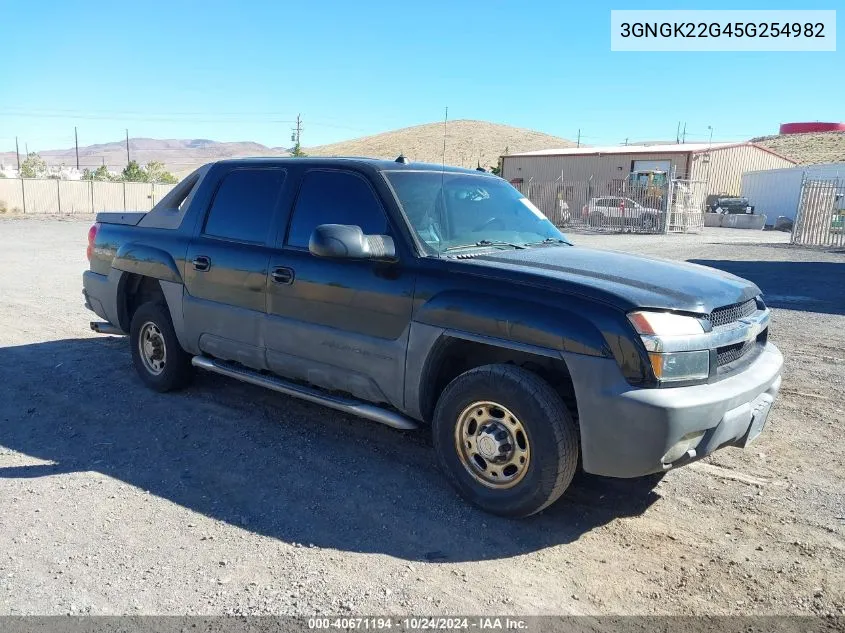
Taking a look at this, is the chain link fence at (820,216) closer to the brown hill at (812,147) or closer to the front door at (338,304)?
the front door at (338,304)

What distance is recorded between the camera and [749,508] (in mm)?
3916

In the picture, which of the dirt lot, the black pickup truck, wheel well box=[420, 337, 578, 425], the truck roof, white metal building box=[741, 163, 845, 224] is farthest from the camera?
white metal building box=[741, 163, 845, 224]

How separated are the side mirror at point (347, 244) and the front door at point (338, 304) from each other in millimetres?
133

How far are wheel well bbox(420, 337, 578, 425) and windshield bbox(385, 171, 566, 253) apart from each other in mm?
622

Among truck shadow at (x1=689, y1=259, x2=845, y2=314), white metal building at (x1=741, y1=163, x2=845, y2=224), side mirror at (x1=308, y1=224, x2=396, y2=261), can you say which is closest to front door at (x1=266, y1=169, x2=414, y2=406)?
side mirror at (x1=308, y1=224, x2=396, y2=261)

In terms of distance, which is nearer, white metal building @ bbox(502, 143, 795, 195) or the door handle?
the door handle

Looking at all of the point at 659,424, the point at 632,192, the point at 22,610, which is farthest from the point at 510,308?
the point at 632,192

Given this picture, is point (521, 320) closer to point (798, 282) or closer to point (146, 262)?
point (146, 262)

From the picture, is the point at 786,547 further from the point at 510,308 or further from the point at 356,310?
the point at 356,310

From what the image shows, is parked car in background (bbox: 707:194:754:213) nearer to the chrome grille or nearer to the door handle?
the chrome grille

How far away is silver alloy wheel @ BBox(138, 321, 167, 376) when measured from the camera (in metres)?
5.77

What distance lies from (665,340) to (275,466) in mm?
2474

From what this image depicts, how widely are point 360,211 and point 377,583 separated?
90.4 inches

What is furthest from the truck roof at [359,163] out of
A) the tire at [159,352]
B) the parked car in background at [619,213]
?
the parked car in background at [619,213]
